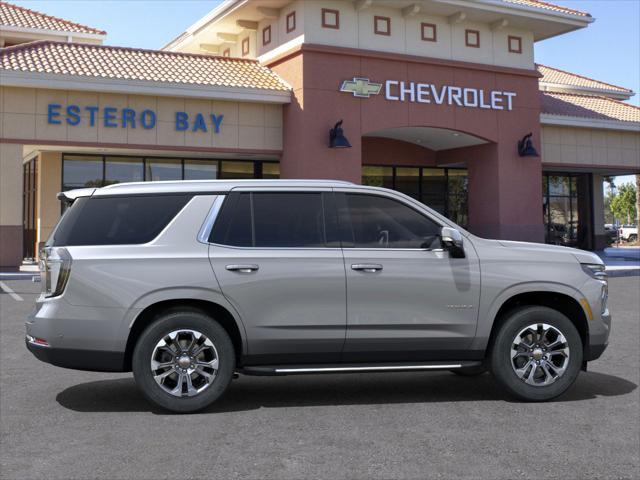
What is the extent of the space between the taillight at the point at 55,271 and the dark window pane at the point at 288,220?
62.3 inches

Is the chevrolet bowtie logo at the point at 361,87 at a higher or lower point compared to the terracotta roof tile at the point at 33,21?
lower

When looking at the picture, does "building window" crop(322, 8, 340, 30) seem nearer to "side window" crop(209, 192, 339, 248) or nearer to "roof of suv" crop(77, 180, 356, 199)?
"roof of suv" crop(77, 180, 356, 199)

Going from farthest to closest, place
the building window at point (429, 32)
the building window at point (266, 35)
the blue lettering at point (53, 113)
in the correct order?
1. the building window at point (266, 35)
2. the building window at point (429, 32)
3. the blue lettering at point (53, 113)

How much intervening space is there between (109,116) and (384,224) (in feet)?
59.0

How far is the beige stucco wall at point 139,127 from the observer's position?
71.2 ft

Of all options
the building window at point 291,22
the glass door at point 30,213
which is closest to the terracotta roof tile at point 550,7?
the building window at point 291,22

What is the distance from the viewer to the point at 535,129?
90.6 feet

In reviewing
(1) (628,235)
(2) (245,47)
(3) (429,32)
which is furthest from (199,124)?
(1) (628,235)

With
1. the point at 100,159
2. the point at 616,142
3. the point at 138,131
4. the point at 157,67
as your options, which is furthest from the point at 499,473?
the point at 616,142

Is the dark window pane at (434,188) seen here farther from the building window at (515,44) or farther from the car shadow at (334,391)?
the car shadow at (334,391)

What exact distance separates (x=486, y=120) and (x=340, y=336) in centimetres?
2167

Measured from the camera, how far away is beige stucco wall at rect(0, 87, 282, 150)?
21.7m

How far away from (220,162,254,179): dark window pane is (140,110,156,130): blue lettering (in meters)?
5.08

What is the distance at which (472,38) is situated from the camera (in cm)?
2631
